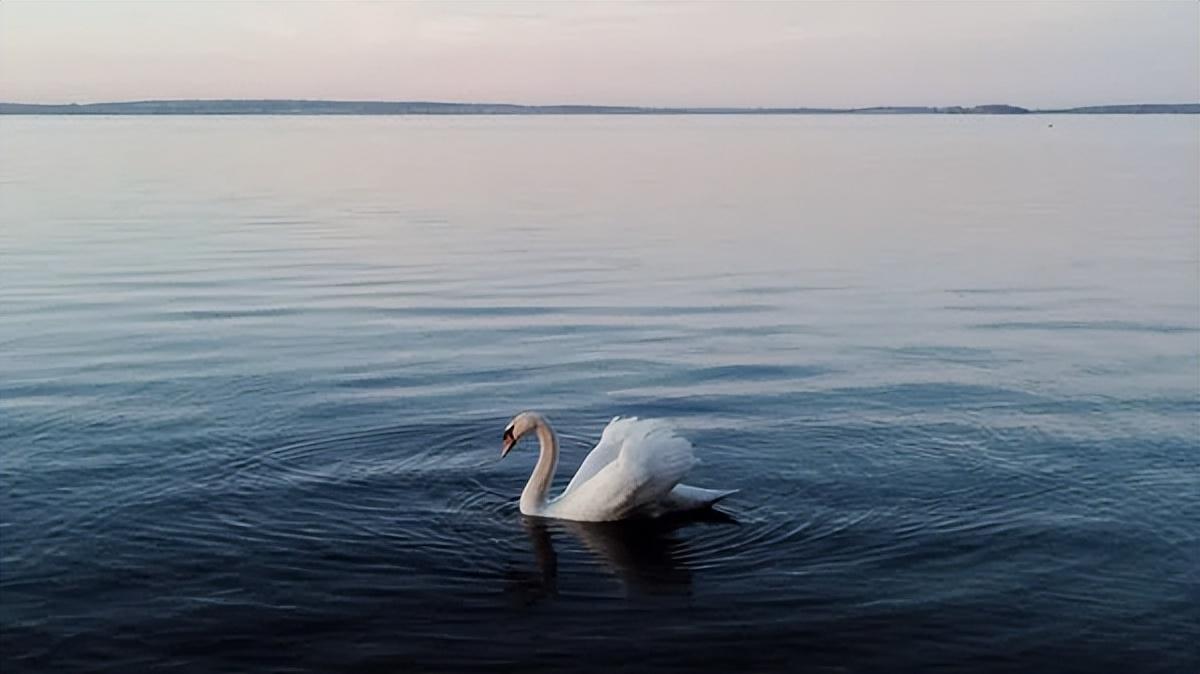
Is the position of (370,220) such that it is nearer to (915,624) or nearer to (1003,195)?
(1003,195)

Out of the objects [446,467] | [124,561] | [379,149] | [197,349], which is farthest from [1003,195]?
[379,149]

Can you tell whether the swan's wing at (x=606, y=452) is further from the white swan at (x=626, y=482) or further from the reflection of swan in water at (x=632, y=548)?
the reflection of swan in water at (x=632, y=548)

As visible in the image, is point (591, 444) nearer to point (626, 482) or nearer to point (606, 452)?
point (606, 452)

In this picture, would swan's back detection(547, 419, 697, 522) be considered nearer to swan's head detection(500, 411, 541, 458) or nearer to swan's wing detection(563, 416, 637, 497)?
swan's wing detection(563, 416, 637, 497)

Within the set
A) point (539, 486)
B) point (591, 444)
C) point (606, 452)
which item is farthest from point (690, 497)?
point (591, 444)

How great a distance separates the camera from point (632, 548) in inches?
561

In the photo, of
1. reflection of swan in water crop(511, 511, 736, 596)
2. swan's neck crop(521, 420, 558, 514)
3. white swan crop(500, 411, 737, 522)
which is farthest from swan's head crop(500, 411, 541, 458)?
reflection of swan in water crop(511, 511, 736, 596)

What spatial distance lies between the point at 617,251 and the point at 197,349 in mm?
16144

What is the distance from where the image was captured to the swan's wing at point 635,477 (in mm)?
14625

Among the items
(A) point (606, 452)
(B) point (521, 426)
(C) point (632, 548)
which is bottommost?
(C) point (632, 548)

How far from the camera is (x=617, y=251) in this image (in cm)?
3778

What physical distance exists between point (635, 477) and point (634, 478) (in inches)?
0.7

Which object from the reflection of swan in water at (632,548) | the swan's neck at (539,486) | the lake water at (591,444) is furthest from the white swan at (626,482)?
the lake water at (591,444)

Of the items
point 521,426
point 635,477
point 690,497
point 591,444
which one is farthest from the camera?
point 591,444
